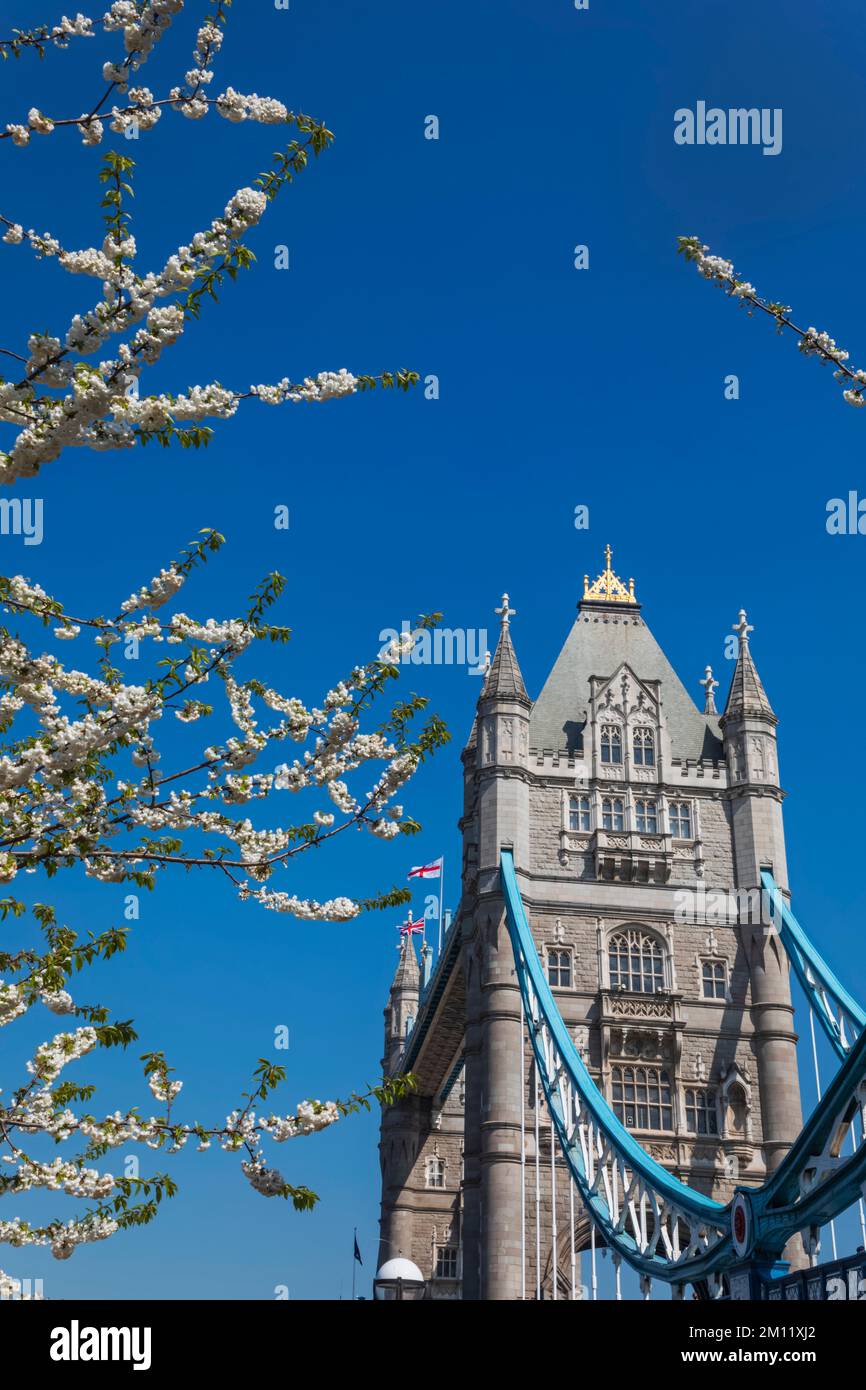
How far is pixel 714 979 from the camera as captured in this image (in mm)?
38062


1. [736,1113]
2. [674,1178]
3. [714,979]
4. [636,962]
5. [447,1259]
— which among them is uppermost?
[636,962]

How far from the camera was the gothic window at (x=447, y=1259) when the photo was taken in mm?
52688

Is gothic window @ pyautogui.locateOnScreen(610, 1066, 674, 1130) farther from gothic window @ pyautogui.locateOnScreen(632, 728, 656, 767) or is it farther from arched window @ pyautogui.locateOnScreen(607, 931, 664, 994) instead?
gothic window @ pyautogui.locateOnScreen(632, 728, 656, 767)

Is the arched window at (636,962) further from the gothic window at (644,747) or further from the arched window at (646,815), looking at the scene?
the gothic window at (644,747)

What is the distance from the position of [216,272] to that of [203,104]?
0.84 meters

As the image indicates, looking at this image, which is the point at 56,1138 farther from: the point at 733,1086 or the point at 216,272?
the point at 733,1086

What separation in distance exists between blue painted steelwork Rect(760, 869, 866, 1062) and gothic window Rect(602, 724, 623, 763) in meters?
5.24

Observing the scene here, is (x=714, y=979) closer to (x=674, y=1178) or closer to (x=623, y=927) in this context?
(x=623, y=927)

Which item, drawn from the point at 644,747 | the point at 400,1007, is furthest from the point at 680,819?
the point at 400,1007

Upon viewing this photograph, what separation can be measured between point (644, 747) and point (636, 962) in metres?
6.52

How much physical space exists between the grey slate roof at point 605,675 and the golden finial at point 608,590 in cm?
31

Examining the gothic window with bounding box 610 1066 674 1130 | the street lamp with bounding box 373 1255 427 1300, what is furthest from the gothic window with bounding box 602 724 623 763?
the street lamp with bounding box 373 1255 427 1300

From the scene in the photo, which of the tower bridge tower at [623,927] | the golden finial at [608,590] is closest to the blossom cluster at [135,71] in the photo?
the tower bridge tower at [623,927]

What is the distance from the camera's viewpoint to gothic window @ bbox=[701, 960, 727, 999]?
37.8 metres
